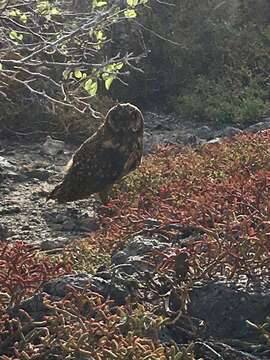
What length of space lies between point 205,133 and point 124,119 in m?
4.06

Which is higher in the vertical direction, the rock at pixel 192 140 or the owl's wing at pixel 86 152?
the owl's wing at pixel 86 152

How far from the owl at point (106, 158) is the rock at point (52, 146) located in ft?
9.29

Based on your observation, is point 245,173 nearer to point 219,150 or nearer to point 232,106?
point 219,150

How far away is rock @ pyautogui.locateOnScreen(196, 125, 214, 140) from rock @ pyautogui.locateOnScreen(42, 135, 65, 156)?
6.45 feet

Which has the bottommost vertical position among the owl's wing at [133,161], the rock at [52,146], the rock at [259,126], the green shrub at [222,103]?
the green shrub at [222,103]

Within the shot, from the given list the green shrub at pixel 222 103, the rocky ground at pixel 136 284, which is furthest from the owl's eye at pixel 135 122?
the green shrub at pixel 222 103

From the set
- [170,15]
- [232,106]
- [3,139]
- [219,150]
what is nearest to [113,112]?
[219,150]

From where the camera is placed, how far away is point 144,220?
4.95 meters

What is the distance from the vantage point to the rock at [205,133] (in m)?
11.2

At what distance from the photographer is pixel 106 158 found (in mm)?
7309

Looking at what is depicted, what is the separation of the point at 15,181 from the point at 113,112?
204cm

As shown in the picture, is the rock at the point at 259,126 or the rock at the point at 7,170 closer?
the rock at the point at 7,170

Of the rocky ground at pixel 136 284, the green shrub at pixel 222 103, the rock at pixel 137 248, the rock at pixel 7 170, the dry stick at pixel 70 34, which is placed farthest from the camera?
the green shrub at pixel 222 103

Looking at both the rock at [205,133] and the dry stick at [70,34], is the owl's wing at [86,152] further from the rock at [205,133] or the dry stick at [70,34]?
the rock at [205,133]
